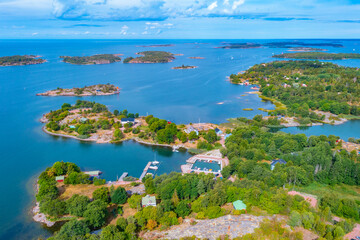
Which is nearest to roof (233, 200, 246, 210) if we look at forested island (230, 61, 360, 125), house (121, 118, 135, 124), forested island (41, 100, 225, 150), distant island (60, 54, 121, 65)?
forested island (41, 100, 225, 150)

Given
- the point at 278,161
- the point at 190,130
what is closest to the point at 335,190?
the point at 278,161

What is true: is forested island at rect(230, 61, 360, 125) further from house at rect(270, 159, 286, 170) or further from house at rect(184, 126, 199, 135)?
house at rect(184, 126, 199, 135)

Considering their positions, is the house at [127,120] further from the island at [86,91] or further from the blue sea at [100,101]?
the island at [86,91]

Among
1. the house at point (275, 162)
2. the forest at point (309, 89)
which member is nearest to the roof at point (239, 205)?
the house at point (275, 162)

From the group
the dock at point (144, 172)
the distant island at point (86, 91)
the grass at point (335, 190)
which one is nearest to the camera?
the grass at point (335, 190)

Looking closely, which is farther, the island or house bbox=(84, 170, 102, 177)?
the island
